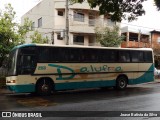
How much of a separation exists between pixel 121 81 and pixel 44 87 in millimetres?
6079

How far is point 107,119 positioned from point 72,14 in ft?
87.2

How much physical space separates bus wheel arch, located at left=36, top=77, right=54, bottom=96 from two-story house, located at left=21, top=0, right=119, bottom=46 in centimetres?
1633

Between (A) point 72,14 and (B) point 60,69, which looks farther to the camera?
(A) point 72,14

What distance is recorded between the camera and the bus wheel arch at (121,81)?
20812 mm

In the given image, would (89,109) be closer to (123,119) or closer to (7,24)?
(123,119)

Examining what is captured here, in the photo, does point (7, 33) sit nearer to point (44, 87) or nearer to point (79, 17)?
point (44, 87)

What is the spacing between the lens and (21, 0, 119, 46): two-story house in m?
35.0

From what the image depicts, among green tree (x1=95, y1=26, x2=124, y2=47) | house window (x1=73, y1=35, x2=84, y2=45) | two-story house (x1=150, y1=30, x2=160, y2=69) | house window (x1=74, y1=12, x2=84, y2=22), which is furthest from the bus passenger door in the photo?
two-story house (x1=150, y1=30, x2=160, y2=69)

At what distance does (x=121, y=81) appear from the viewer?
21.0m

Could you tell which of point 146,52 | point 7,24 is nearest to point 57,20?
point 7,24

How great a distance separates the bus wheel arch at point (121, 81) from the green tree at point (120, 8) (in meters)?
7.55

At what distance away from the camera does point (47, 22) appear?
121 feet

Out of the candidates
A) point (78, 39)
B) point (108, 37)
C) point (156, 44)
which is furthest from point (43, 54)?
point (156, 44)

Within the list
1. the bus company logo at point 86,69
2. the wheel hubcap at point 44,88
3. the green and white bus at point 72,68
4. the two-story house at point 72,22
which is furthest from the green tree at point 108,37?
the wheel hubcap at point 44,88
